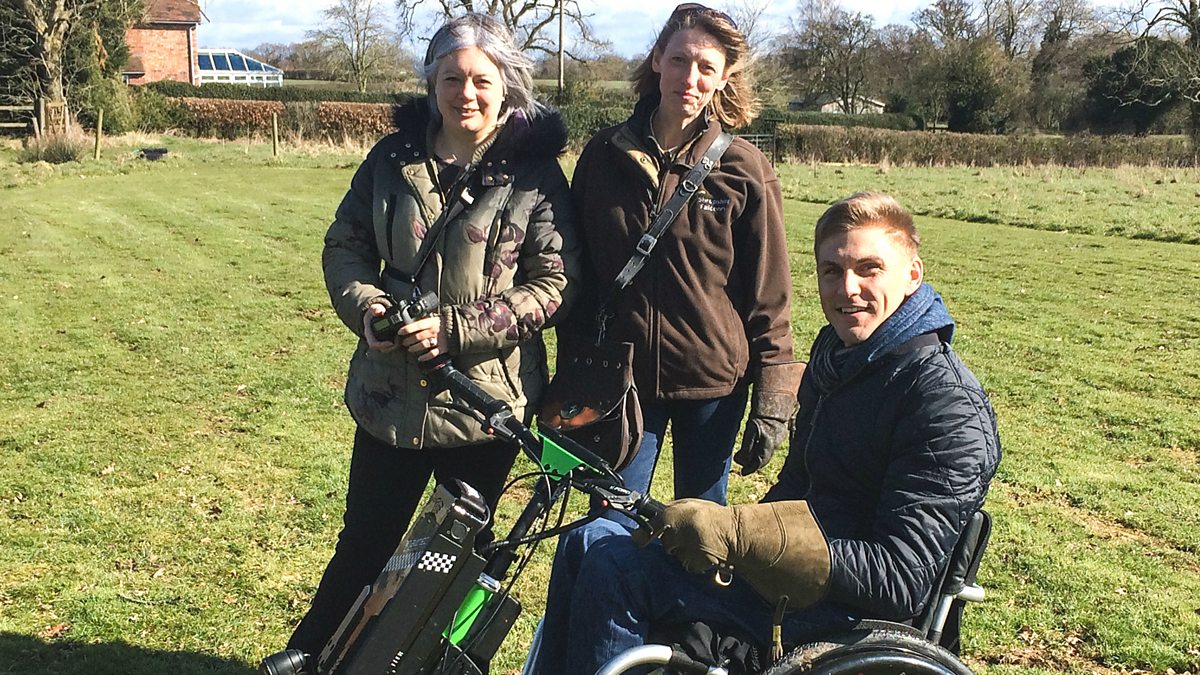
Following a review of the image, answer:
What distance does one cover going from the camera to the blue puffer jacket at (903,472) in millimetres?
2242

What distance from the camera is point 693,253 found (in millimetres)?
3094

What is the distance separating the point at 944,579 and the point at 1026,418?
520 centimetres

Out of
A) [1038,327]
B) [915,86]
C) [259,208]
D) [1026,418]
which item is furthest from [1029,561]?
[915,86]

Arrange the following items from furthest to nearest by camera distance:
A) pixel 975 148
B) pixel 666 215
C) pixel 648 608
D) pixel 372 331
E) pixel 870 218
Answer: pixel 975 148 < pixel 666 215 < pixel 372 331 < pixel 870 218 < pixel 648 608

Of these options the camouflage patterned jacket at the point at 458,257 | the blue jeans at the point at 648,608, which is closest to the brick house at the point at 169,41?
the camouflage patterned jacket at the point at 458,257

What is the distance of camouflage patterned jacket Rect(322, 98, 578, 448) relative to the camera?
2.94 m

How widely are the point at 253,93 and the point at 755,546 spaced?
42.6 meters

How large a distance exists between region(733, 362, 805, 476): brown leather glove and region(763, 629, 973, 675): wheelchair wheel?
3.02 ft

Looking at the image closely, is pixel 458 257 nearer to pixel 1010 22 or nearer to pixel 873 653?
pixel 873 653

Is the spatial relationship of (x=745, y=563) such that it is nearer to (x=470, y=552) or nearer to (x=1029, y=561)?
(x=470, y=552)

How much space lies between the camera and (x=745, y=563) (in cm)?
222

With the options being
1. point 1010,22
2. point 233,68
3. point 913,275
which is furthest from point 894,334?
point 233,68

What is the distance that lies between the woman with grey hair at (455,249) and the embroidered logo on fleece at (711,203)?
39 centimetres

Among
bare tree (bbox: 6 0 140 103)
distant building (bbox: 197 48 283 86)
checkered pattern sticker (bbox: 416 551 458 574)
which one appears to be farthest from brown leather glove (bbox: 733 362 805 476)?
distant building (bbox: 197 48 283 86)
